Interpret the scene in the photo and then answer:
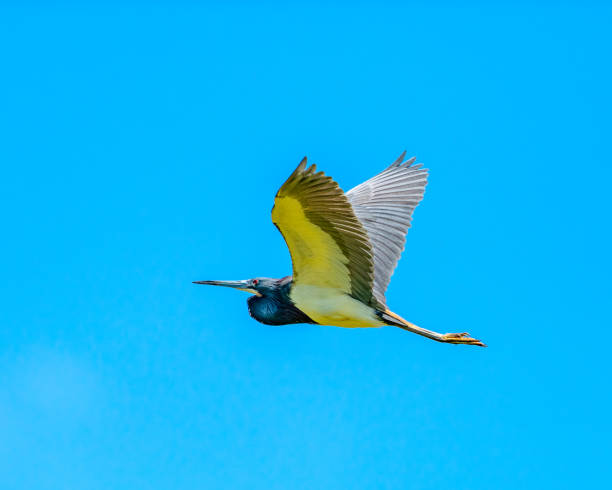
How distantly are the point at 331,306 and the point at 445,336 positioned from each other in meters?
1.64

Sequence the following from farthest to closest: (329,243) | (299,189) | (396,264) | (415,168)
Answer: (415,168) → (396,264) → (329,243) → (299,189)

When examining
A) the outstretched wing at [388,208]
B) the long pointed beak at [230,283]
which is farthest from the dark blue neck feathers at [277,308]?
the outstretched wing at [388,208]

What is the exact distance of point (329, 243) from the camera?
37.1 ft

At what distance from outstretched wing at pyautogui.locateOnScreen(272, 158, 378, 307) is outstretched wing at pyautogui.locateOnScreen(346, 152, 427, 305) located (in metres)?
0.78

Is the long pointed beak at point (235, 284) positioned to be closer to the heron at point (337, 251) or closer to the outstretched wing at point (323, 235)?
the heron at point (337, 251)

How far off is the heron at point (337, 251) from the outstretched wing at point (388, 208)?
1cm

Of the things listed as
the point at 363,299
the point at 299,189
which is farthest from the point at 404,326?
the point at 299,189

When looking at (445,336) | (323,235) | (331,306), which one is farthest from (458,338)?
(323,235)

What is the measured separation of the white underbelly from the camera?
39.8 feet

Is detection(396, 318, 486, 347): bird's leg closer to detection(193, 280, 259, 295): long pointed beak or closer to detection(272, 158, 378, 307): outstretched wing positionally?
detection(272, 158, 378, 307): outstretched wing

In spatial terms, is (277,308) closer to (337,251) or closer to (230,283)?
(230,283)

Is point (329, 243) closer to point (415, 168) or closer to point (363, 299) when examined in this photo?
point (363, 299)

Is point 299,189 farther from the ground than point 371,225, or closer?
closer

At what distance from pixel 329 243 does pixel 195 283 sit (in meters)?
2.74
